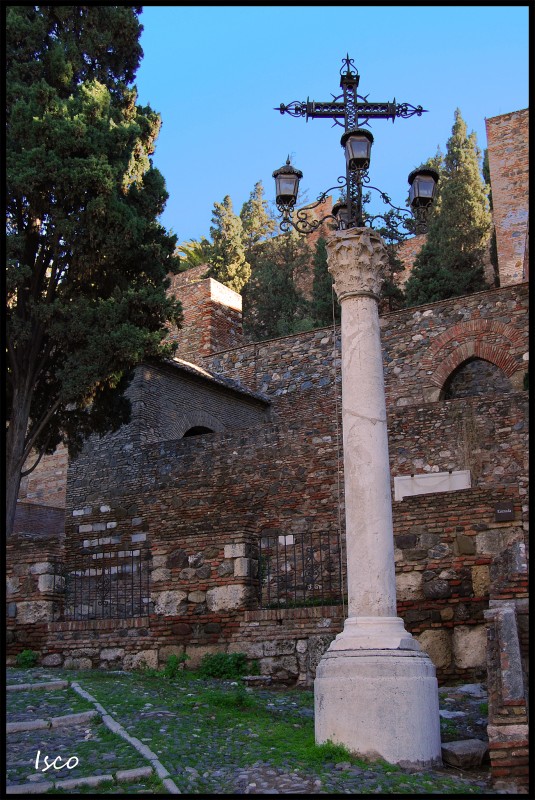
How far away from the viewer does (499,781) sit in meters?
5.47

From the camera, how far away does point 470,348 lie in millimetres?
18062

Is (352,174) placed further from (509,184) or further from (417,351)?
(509,184)

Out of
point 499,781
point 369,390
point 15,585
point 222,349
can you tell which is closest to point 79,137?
point 15,585

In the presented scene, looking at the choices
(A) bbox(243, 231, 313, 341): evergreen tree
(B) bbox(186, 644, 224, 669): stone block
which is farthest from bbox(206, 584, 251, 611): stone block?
(A) bbox(243, 231, 313, 341): evergreen tree

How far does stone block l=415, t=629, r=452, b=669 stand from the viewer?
27.5 feet

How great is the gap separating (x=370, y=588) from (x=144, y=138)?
379 inches

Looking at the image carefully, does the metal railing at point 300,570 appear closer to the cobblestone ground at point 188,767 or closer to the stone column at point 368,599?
the stone column at point 368,599

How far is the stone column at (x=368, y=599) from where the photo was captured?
6027 millimetres

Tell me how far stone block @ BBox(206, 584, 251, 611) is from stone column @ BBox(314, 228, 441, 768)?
118 inches

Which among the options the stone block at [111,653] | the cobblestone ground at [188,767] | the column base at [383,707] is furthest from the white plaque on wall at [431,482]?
the column base at [383,707]

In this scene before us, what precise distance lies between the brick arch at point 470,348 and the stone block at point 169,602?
979cm

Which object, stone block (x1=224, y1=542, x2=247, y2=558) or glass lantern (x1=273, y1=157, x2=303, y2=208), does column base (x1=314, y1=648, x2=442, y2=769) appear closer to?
stone block (x1=224, y1=542, x2=247, y2=558)

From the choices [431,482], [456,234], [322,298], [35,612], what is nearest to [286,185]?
[35,612]

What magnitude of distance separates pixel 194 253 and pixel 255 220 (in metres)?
3.45
